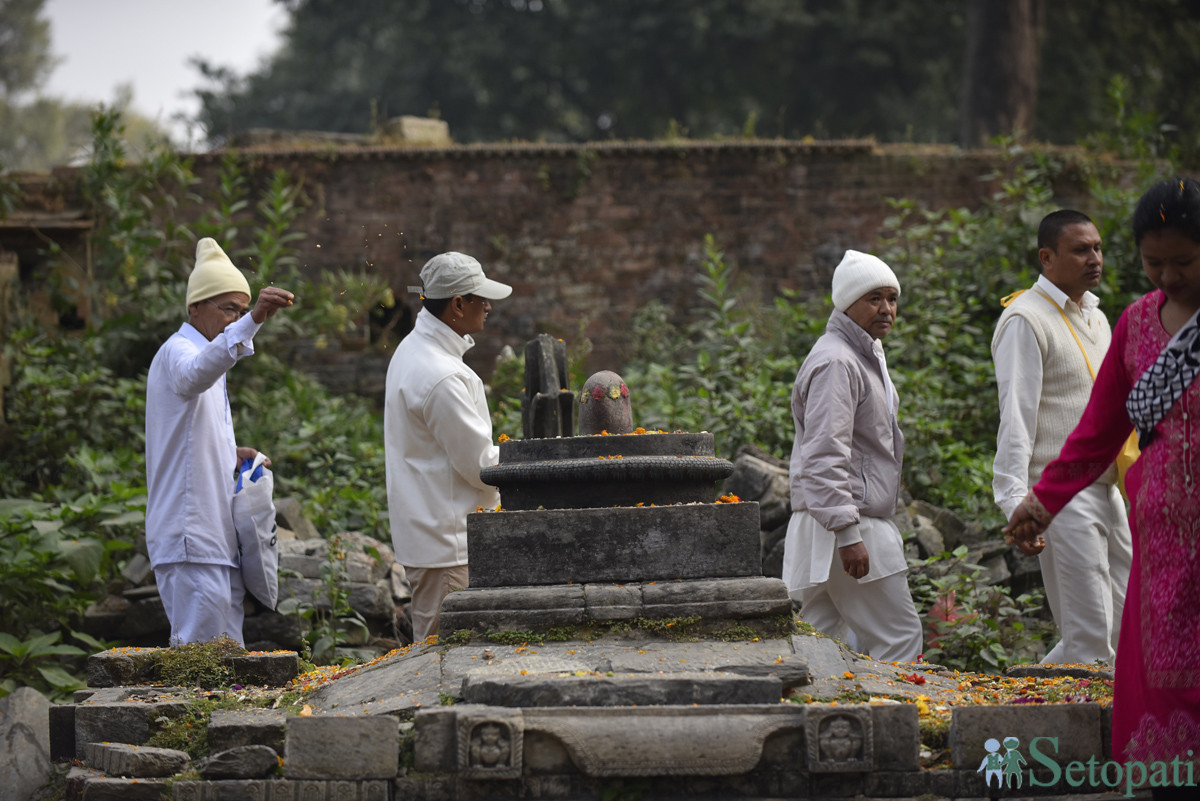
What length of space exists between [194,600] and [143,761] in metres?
1.22

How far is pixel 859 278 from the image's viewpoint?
4.34 meters

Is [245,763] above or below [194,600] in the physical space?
below

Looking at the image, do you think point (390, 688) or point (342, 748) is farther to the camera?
point (390, 688)

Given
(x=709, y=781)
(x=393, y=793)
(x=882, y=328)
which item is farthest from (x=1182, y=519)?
(x=393, y=793)

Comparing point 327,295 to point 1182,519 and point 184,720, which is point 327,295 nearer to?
point 184,720

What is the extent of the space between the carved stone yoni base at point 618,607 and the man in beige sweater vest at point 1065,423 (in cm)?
100

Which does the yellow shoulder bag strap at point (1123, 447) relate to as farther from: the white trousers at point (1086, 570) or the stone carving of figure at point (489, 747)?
the stone carving of figure at point (489, 747)

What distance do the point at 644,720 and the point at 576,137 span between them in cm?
2071

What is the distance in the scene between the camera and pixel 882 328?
4.39 meters

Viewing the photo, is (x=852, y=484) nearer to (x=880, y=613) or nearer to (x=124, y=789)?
(x=880, y=613)

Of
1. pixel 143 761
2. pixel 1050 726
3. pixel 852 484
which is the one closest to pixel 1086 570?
pixel 852 484

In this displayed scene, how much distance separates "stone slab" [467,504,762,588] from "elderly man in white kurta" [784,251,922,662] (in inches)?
17.0

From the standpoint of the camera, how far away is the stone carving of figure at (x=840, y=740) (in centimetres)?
302

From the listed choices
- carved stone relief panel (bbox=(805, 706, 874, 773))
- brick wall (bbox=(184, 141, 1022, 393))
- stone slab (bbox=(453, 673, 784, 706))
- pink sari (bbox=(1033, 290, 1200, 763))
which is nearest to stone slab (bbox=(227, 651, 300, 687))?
stone slab (bbox=(453, 673, 784, 706))
